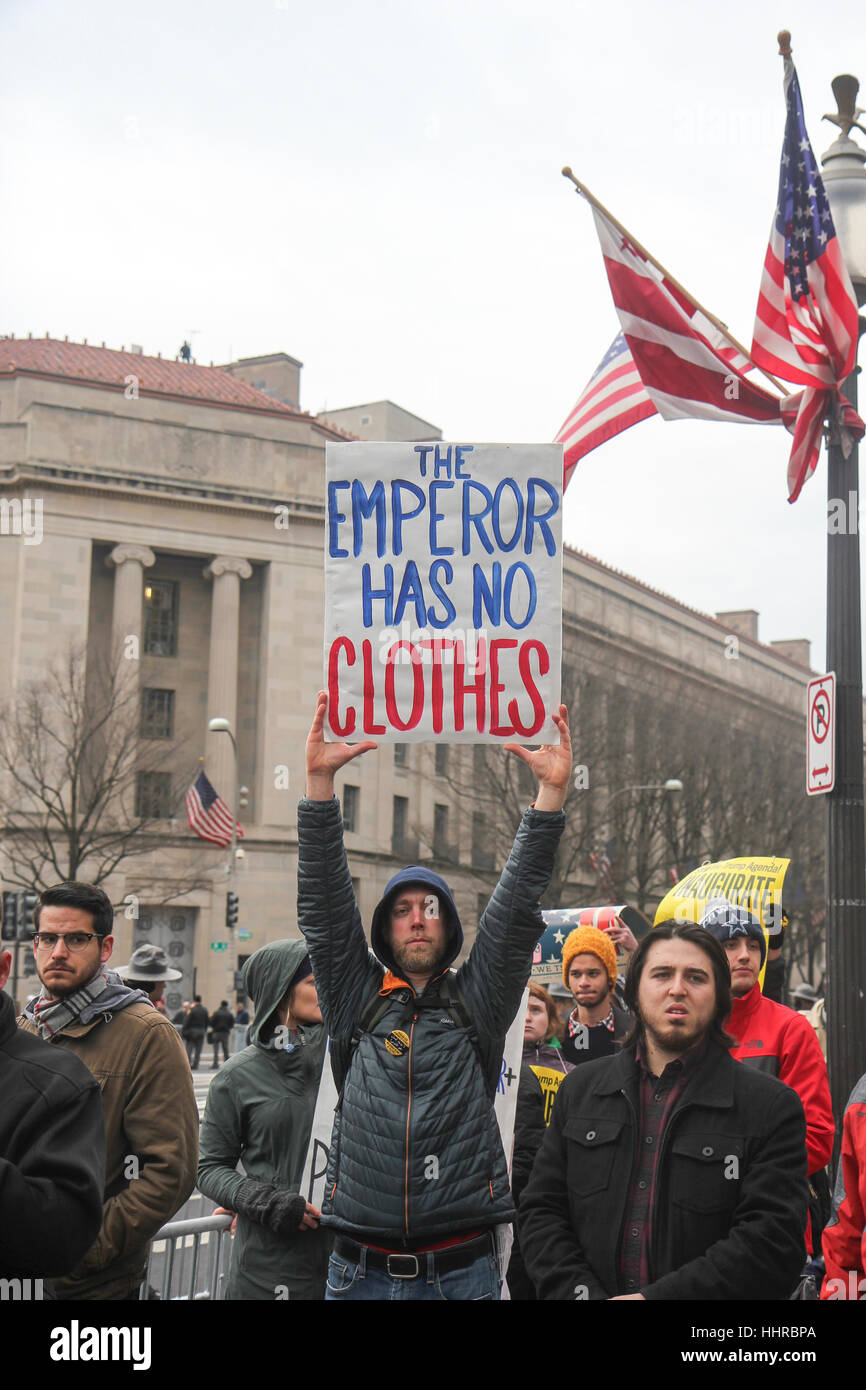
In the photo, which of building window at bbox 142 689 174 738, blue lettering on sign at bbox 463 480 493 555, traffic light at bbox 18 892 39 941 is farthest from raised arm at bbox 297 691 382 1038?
building window at bbox 142 689 174 738

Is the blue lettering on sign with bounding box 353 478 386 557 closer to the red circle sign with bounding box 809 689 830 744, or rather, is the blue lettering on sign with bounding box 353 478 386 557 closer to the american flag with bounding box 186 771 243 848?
the red circle sign with bounding box 809 689 830 744

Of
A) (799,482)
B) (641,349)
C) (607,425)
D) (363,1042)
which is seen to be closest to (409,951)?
(363,1042)

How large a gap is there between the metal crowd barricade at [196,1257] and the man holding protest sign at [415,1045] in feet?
7.17

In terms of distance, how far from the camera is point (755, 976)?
18.5ft

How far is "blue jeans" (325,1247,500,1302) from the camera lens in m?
4.22

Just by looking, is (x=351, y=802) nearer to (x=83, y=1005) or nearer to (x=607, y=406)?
(x=607, y=406)

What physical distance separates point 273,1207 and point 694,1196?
1.73 m

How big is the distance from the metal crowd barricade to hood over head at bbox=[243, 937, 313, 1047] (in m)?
1.35

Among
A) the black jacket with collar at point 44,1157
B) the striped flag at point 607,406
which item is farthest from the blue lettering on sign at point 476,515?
the striped flag at point 607,406

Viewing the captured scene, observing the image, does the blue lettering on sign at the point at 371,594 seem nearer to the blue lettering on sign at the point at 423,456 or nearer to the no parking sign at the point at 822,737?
the blue lettering on sign at the point at 423,456

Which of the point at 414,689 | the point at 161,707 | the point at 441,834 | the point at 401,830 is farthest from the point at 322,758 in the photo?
the point at 401,830

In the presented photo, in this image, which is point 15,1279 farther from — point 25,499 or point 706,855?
point 25,499

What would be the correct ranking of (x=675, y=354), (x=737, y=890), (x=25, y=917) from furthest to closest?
(x=25, y=917) → (x=675, y=354) → (x=737, y=890)

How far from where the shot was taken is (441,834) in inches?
2168
